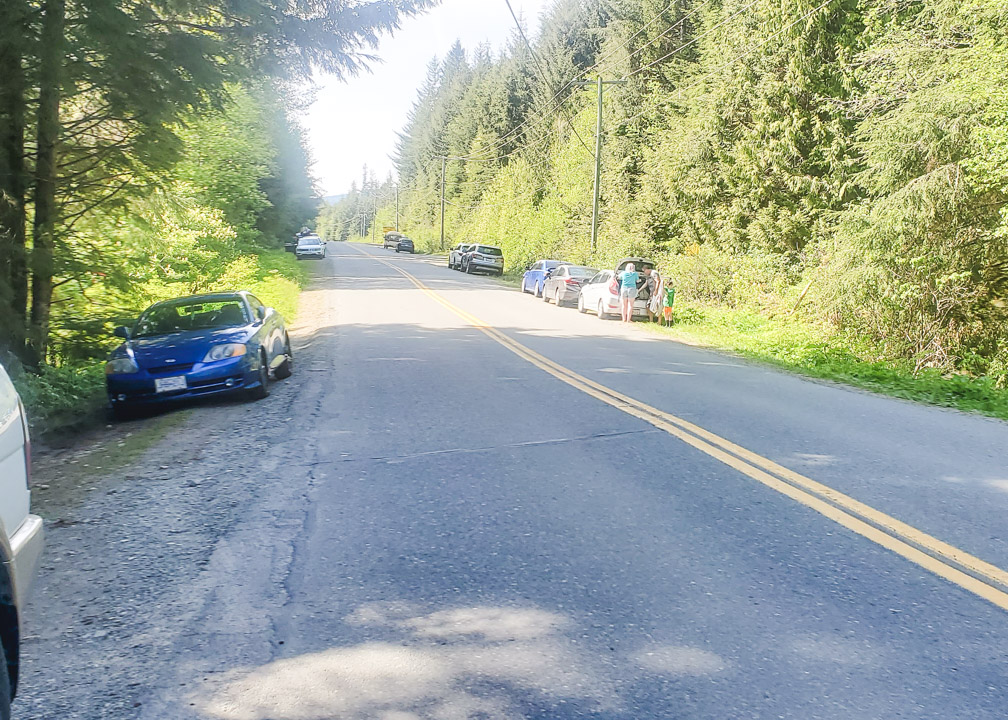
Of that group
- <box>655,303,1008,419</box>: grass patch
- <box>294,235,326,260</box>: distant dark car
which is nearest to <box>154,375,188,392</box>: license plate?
<box>655,303,1008,419</box>: grass patch

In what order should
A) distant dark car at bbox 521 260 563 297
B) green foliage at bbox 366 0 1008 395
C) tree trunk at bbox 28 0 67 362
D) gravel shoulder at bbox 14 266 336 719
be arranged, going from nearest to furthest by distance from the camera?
1. gravel shoulder at bbox 14 266 336 719
2. tree trunk at bbox 28 0 67 362
3. green foliage at bbox 366 0 1008 395
4. distant dark car at bbox 521 260 563 297

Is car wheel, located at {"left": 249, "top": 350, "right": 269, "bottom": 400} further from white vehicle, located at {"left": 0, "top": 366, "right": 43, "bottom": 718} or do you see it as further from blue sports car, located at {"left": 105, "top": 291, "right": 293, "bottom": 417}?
white vehicle, located at {"left": 0, "top": 366, "right": 43, "bottom": 718}

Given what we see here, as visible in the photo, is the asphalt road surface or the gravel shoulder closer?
the asphalt road surface

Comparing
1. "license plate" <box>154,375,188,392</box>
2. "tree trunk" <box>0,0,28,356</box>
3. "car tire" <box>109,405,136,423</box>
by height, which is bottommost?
"car tire" <box>109,405,136,423</box>

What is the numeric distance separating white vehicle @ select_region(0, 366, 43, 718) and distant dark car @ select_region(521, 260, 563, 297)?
27231 mm

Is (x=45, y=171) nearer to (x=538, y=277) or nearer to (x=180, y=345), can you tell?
(x=180, y=345)

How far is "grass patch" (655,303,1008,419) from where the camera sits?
11875 millimetres

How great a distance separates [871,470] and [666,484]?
1755mm

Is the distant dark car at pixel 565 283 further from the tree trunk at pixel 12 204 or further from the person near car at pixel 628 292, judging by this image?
the tree trunk at pixel 12 204

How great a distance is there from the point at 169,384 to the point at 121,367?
2.00 feet

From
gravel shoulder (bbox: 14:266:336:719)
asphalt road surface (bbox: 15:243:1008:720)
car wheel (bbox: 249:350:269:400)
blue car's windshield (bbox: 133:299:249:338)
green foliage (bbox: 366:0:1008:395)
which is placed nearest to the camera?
asphalt road surface (bbox: 15:243:1008:720)

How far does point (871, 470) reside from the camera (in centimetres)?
664

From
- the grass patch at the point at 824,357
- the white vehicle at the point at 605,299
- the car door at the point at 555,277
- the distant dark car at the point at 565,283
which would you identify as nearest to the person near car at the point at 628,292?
the white vehicle at the point at 605,299

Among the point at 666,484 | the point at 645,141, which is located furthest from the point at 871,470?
the point at 645,141
